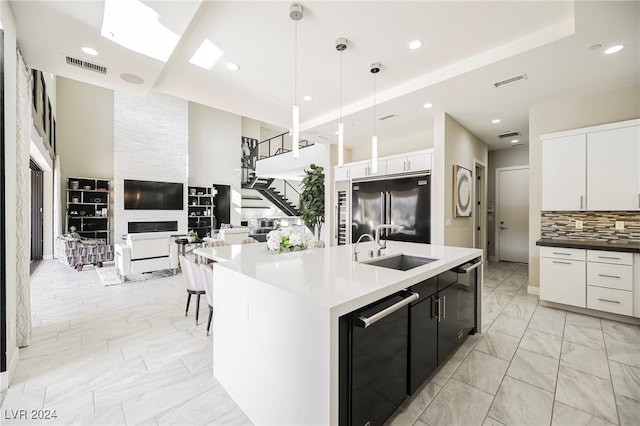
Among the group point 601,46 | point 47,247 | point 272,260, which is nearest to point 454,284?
point 272,260

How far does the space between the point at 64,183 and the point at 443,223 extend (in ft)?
34.3

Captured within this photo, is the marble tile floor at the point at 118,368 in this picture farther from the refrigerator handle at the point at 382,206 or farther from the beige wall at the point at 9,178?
the refrigerator handle at the point at 382,206

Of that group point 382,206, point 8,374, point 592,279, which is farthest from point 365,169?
point 8,374

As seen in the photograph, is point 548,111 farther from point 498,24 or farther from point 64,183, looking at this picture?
point 64,183

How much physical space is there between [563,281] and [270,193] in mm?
10068

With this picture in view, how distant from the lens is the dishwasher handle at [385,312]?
126 cm

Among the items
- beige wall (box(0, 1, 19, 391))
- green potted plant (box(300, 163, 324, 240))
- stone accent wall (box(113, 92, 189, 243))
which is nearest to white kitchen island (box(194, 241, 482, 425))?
beige wall (box(0, 1, 19, 391))

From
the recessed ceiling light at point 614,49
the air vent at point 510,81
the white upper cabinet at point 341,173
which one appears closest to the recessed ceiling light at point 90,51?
the white upper cabinet at point 341,173

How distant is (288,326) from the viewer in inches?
53.0

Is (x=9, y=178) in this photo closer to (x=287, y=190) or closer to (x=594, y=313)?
(x=594, y=313)

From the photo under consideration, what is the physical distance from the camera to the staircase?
465 inches

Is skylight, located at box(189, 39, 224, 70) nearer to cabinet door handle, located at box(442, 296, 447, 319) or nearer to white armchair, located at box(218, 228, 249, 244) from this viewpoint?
cabinet door handle, located at box(442, 296, 447, 319)

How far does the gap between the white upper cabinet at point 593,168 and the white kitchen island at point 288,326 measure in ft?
8.70

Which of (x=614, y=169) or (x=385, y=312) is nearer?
(x=385, y=312)
